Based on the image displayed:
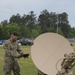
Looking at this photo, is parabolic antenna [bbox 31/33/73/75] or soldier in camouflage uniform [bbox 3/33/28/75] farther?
parabolic antenna [bbox 31/33/73/75]

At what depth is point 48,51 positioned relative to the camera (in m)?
13.2

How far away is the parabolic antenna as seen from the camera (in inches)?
502

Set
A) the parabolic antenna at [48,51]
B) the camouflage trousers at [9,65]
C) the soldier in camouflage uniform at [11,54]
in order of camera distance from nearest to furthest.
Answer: the soldier in camouflage uniform at [11,54]
the camouflage trousers at [9,65]
the parabolic antenna at [48,51]

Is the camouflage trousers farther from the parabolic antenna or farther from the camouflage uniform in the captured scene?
the parabolic antenna

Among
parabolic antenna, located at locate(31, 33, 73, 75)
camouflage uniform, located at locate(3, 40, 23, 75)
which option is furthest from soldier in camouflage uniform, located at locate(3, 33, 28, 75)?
parabolic antenna, located at locate(31, 33, 73, 75)

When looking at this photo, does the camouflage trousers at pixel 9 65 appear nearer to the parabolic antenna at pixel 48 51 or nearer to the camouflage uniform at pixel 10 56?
the camouflage uniform at pixel 10 56

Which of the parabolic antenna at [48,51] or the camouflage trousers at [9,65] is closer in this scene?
the camouflage trousers at [9,65]

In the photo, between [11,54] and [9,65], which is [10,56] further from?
[9,65]

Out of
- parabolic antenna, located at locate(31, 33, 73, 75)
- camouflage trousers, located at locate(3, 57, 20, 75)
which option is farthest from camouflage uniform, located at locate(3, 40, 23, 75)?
parabolic antenna, located at locate(31, 33, 73, 75)

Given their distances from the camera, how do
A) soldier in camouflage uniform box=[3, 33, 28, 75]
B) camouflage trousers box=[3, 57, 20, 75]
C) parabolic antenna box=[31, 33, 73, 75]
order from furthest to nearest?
parabolic antenna box=[31, 33, 73, 75] → camouflage trousers box=[3, 57, 20, 75] → soldier in camouflage uniform box=[3, 33, 28, 75]

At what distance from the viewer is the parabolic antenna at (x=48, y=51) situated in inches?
502

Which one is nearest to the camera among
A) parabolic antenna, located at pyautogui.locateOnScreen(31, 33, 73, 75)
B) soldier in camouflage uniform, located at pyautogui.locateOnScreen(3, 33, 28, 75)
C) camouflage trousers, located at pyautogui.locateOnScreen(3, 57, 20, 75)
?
soldier in camouflage uniform, located at pyautogui.locateOnScreen(3, 33, 28, 75)

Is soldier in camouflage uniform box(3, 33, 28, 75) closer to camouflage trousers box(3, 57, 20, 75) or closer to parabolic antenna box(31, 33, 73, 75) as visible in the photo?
camouflage trousers box(3, 57, 20, 75)

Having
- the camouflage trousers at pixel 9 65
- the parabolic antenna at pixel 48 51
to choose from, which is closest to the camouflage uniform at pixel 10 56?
the camouflage trousers at pixel 9 65
